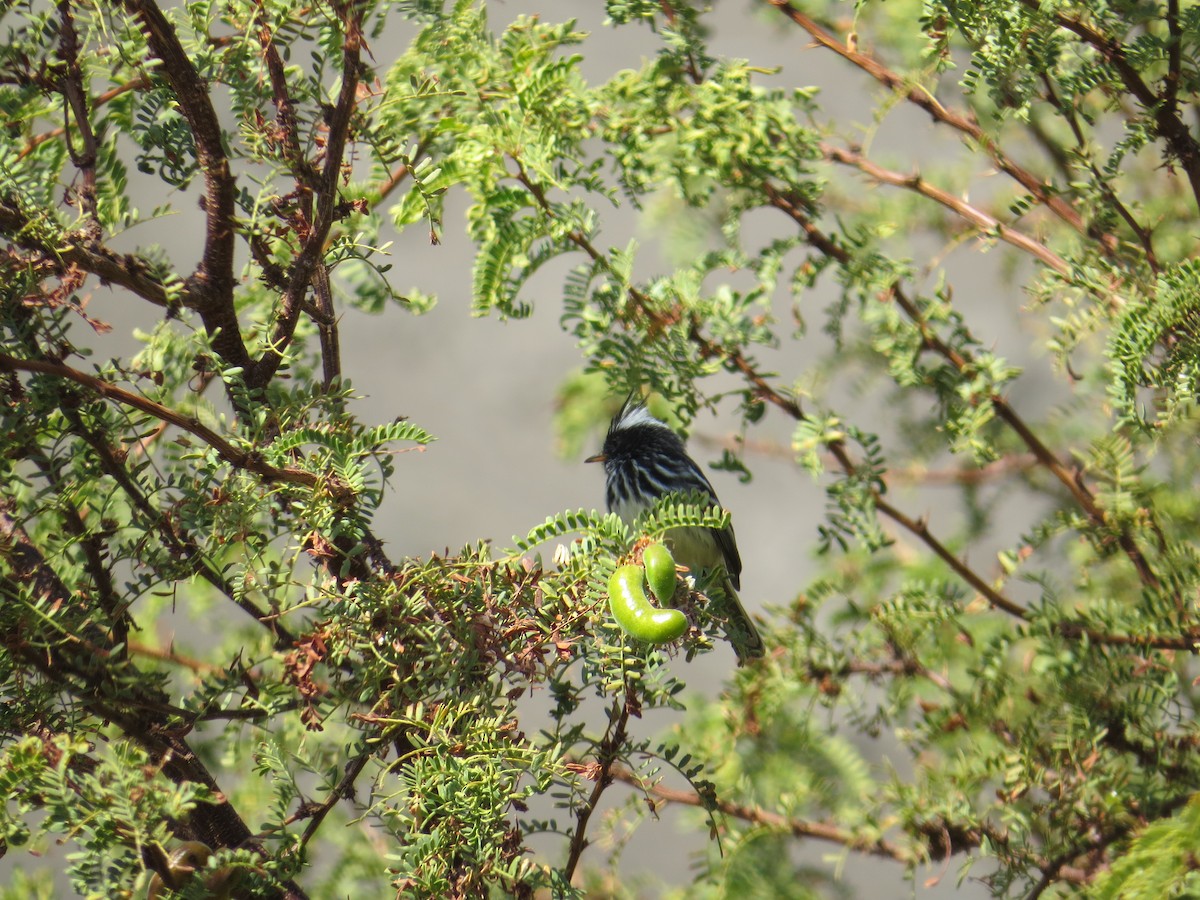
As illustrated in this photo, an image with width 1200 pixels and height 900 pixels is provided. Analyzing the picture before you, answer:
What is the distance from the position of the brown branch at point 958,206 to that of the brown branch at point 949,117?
79 millimetres

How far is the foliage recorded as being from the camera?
4.33 ft

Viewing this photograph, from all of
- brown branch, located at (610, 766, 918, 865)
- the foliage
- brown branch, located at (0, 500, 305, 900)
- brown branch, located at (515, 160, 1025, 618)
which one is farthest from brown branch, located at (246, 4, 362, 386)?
brown branch, located at (610, 766, 918, 865)

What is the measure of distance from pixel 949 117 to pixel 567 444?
1308mm

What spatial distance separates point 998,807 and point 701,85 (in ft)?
4.47

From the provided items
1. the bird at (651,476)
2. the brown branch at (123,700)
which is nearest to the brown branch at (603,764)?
the brown branch at (123,700)

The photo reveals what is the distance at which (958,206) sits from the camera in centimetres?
225

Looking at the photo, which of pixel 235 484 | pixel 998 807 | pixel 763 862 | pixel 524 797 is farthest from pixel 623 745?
pixel 763 862

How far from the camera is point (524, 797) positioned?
1.29 metres

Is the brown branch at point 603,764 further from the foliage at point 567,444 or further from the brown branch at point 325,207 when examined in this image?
the brown branch at point 325,207

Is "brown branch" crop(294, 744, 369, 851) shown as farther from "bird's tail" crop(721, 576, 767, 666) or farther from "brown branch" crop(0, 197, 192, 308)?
"bird's tail" crop(721, 576, 767, 666)

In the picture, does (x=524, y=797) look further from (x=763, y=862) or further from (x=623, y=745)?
(x=763, y=862)

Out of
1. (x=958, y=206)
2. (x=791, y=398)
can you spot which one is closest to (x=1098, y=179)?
(x=958, y=206)

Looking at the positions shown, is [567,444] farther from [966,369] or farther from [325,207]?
[325,207]

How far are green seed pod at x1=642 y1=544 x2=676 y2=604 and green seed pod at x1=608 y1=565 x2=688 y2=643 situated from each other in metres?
0.02
